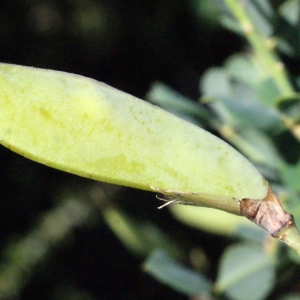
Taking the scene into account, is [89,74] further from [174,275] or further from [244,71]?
[174,275]

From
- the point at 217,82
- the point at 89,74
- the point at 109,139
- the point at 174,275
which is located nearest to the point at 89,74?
the point at 89,74

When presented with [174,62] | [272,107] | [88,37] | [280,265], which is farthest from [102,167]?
[88,37]

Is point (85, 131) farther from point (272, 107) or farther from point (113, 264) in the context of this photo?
point (113, 264)

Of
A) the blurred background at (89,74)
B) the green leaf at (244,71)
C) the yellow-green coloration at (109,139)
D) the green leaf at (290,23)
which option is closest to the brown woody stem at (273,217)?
the yellow-green coloration at (109,139)

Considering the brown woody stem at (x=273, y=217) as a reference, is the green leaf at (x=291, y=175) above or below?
below

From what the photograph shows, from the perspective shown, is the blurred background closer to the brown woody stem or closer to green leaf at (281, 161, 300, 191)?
green leaf at (281, 161, 300, 191)

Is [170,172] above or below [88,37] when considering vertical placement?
above

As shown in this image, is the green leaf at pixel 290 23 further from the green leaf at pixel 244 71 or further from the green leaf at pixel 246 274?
the green leaf at pixel 246 274
